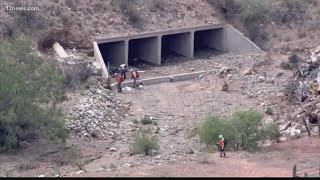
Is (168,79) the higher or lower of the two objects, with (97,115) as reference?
higher

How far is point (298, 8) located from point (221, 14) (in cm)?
490

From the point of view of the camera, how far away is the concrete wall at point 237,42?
54156 millimetres

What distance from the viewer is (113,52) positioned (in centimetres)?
5191

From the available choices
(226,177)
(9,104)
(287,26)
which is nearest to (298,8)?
(287,26)

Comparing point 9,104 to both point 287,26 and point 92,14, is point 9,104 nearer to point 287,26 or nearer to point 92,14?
point 92,14

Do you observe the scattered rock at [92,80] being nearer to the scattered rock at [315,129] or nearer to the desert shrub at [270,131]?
the desert shrub at [270,131]

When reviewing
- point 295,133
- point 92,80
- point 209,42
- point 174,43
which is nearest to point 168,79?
point 92,80

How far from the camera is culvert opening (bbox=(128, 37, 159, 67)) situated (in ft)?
172

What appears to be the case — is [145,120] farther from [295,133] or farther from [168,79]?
[168,79]

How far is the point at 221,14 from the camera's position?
5716 centimetres

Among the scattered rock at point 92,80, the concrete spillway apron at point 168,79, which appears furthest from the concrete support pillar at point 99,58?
the scattered rock at point 92,80

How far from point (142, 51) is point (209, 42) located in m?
4.79

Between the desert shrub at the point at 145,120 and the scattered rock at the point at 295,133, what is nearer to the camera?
the scattered rock at the point at 295,133

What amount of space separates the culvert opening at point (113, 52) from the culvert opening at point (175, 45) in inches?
120
